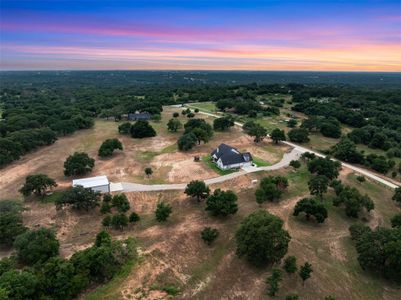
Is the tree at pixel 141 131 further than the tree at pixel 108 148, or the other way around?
the tree at pixel 141 131

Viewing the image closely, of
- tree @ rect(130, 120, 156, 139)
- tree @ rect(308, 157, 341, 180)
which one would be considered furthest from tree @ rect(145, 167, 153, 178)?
tree @ rect(308, 157, 341, 180)

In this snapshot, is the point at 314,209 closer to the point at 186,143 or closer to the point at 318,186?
the point at 318,186

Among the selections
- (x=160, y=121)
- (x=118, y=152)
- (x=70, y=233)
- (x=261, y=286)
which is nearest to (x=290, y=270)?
(x=261, y=286)

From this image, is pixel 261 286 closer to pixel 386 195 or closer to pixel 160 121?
pixel 386 195

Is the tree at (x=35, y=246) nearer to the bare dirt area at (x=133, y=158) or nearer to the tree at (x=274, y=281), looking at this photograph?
the bare dirt area at (x=133, y=158)

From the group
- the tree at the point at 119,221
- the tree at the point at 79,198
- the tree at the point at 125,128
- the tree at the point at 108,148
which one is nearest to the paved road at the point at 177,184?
the tree at the point at 79,198

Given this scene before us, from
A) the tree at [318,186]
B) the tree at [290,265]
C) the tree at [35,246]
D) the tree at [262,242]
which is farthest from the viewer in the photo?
the tree at [318,186]

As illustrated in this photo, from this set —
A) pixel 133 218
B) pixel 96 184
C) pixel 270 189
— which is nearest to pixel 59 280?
pixel 133 218
